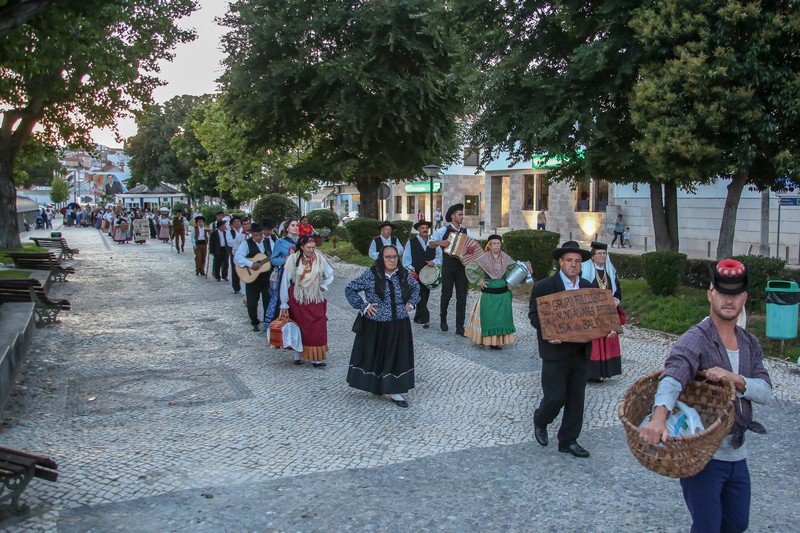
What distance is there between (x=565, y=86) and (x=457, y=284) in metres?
5.33

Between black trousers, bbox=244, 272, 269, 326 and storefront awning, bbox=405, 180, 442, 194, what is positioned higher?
storefront awning, bbox=405, 180, 442, 194

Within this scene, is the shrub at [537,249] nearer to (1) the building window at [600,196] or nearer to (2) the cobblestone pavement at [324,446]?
(2) the cobblestone pavement at [324,446]

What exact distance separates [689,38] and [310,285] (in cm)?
806

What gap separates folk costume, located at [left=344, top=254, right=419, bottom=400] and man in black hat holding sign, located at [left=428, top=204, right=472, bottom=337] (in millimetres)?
3634

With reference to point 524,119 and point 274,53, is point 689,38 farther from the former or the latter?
point 274,53

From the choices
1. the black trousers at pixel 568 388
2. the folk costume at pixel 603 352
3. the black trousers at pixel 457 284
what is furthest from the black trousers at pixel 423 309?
the black trousers at pixel 568 388

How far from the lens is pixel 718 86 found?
11.5 metres

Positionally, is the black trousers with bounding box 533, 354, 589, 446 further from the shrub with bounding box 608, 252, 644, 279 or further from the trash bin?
the shrub with bounding box 608, 252, 644, 279

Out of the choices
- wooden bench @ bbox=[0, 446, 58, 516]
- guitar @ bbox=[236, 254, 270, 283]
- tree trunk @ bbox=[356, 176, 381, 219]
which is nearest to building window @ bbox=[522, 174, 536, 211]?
tree trunk @ bbox=[356, 176, 381, 219]

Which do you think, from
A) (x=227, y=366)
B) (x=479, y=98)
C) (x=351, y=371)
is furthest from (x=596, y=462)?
(x=479, y=98)

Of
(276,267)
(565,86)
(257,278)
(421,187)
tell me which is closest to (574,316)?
(276,267)

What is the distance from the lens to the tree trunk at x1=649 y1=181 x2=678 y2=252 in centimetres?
1552

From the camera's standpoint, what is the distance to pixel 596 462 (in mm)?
5648

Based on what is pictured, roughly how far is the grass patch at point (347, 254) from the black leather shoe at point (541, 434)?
1550cm
